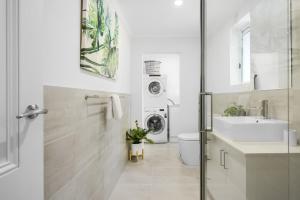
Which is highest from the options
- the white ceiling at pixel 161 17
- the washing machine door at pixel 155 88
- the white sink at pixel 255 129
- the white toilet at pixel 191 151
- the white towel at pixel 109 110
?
the white ceiling at pixel 161 17

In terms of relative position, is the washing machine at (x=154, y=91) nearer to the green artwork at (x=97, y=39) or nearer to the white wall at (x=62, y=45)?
the green artwork at (x=97, y=39)

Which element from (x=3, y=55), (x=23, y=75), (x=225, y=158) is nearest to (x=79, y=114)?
(x=23, y=75)

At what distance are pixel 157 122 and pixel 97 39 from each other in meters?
3.74

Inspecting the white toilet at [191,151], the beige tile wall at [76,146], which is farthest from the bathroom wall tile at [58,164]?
the white toilet at [191,151]

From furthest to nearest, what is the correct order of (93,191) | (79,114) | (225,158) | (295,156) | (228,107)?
(228,107) → (93,191) → (225,158) → (79,114) → (295,156)

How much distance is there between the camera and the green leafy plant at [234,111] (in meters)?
2.00

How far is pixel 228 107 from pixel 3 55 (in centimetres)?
185

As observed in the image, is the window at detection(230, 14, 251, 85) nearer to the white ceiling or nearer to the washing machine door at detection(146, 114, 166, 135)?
the white ceiling

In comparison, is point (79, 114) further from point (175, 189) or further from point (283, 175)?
point (175, 189)

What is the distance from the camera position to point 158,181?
9.66 feet

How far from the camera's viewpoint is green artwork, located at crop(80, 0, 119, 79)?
66.2 inches

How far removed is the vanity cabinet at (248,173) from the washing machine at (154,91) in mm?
3661

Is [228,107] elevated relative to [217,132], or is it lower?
elevated

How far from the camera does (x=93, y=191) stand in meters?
1.93
